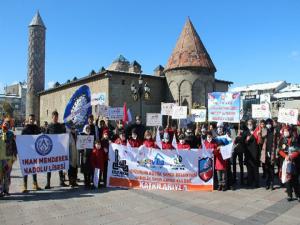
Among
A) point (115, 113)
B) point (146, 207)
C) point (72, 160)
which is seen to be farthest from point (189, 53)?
point (146, 207)

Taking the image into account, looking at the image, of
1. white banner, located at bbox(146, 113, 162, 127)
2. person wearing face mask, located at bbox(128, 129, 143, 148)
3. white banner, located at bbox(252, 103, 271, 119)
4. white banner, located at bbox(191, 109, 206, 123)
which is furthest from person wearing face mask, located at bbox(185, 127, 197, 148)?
white banner, located at bbox(191, 109, 206, 123)

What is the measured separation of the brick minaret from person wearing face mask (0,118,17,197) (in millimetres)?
55260

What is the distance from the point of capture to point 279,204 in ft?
24.1

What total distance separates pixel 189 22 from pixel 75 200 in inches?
1441

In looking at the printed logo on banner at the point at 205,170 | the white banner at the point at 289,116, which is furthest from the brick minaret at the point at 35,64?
the printed logo on banner at the point at 205,170

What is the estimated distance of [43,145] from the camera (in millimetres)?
8570

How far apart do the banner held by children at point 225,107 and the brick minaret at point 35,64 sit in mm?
54390

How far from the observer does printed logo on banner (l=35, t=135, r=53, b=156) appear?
8.48 meters

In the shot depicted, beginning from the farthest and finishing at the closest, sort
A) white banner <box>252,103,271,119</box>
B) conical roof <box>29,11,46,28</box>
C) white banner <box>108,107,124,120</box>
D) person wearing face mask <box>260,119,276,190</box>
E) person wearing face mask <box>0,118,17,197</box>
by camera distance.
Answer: conical roof <box>29,11,46,28</box>, white banner <box>108,107,124,120</box>, white banner <box>252,103,271,119</box>, person wearing face mask <box>260,119,276,190</box>, person wearing face mask <box>0,118,17,197</box>

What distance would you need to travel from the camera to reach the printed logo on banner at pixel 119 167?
9164 millimetres

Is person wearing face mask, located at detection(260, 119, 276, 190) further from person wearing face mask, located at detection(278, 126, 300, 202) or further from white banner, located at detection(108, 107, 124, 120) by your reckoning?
white banner, located at detection(108, 107, 124, 120)

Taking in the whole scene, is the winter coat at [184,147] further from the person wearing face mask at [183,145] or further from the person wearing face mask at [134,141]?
the person wearing face mask at [134,141]

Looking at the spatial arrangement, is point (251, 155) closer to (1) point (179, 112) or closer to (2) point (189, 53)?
(1) point (179, 112)

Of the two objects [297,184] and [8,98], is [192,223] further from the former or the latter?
[8,98]
